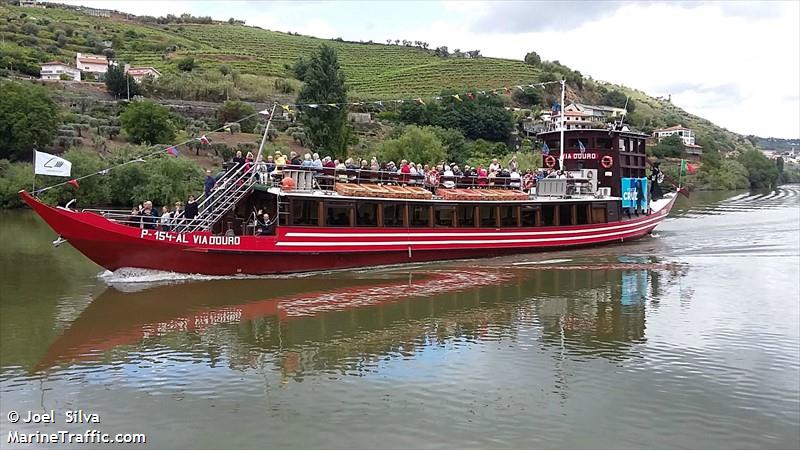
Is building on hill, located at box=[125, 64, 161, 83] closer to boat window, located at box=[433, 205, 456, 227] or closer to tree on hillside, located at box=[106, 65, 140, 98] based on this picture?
tree on hillside, located at box=[106, 65, 140, 98]

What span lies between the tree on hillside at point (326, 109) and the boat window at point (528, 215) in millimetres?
23872

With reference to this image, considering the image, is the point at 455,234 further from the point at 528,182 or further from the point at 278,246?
the point at 278,246

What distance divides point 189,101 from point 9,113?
25.4 m

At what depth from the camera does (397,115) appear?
76188 millimetres

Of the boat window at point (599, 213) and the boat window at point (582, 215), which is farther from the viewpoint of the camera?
the boat window at point (599, 213)

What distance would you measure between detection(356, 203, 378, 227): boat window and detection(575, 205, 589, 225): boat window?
30.4 ft

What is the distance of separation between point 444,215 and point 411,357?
1123 centimetres

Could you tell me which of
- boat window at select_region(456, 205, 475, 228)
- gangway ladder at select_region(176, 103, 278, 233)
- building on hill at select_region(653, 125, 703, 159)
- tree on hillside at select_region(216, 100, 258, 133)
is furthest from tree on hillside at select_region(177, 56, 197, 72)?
gangway ladder at select_region(176, 103, 278, 233)

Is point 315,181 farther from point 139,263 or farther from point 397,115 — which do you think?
point 397,115

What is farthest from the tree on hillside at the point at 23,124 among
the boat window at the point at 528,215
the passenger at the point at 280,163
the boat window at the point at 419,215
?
the boat window at the point at 528,215

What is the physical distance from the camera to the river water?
922 centimetres

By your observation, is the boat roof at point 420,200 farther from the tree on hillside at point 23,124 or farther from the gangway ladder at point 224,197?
the tree on hillside at point 23,124

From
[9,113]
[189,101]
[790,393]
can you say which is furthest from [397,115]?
[790,393]

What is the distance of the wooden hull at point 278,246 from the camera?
17328 millimetres
